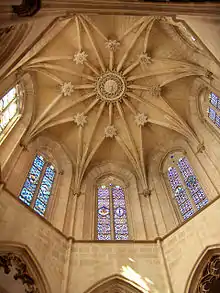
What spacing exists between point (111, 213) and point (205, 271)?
436 centimetres

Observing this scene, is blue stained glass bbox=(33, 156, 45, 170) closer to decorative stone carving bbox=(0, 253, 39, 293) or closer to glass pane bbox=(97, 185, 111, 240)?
glass pane bbox=(97, 185, 111, 240)

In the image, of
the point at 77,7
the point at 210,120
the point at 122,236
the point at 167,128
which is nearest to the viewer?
the point at 77,7

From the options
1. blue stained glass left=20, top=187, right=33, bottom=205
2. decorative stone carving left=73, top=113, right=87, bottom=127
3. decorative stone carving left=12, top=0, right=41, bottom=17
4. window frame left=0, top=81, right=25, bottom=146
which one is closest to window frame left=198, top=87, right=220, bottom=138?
decorative stone carving left=73, top=113, right=87, bottom=127

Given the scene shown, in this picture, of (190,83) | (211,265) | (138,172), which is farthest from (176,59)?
(211,265)

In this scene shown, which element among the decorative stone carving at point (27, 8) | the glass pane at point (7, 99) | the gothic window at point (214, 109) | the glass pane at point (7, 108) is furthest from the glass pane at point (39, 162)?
the decorative stone carving at point (27, 8)

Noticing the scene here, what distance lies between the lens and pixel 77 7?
237 inches

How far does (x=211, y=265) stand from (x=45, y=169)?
24.0 ft

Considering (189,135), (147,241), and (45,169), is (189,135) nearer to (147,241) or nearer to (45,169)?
(147,241)

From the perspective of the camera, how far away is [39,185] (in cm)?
1220

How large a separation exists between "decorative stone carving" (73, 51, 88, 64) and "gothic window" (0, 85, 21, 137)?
295 centimetres

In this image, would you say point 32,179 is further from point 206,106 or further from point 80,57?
point 206,106

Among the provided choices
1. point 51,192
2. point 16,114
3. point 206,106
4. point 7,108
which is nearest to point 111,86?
point 206,106

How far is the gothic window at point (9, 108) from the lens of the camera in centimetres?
1160

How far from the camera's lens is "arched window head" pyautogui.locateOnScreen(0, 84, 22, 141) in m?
11.6
